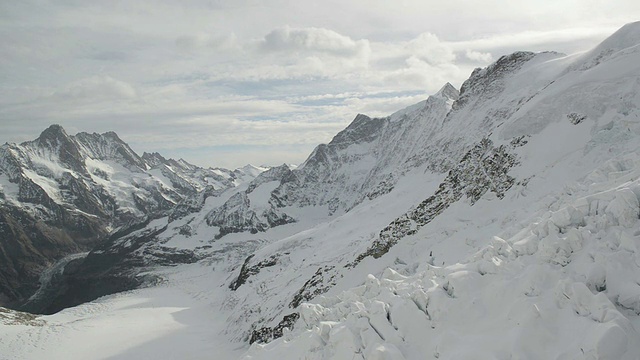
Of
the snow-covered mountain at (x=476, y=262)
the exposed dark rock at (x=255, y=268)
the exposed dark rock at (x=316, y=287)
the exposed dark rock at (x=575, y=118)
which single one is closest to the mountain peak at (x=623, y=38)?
the snow-covered mountain at (x=476, y=262)

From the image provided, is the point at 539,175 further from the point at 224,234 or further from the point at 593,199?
the point at 224,234

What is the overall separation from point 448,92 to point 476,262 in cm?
11567

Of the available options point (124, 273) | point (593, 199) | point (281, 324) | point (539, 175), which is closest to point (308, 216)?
point (124, 273)

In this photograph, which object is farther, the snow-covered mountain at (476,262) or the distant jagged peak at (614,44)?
the distant jagged peak at (614,44)

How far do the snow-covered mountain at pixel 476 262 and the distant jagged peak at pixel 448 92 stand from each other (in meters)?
52.4

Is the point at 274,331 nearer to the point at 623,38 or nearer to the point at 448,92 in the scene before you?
the point at 623,38

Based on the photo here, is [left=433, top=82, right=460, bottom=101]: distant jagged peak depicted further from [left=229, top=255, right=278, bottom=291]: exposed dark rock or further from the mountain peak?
the mountain peak

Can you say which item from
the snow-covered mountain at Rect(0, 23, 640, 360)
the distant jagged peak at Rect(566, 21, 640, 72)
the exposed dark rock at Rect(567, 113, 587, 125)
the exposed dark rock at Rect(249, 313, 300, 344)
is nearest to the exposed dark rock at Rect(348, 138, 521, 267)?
the snow-covered mountain at Rect(0, 23, 640, 360)

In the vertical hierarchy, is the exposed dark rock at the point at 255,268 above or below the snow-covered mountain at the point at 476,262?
below

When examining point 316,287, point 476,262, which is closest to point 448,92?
point 316,287

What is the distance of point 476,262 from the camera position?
11523 mm

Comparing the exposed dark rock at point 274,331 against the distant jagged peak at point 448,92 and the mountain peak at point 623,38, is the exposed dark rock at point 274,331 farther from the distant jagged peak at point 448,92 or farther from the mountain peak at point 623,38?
the distant jagged peak at point 448,92

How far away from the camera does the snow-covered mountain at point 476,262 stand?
8.30 meters

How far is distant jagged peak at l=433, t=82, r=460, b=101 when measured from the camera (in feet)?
376
